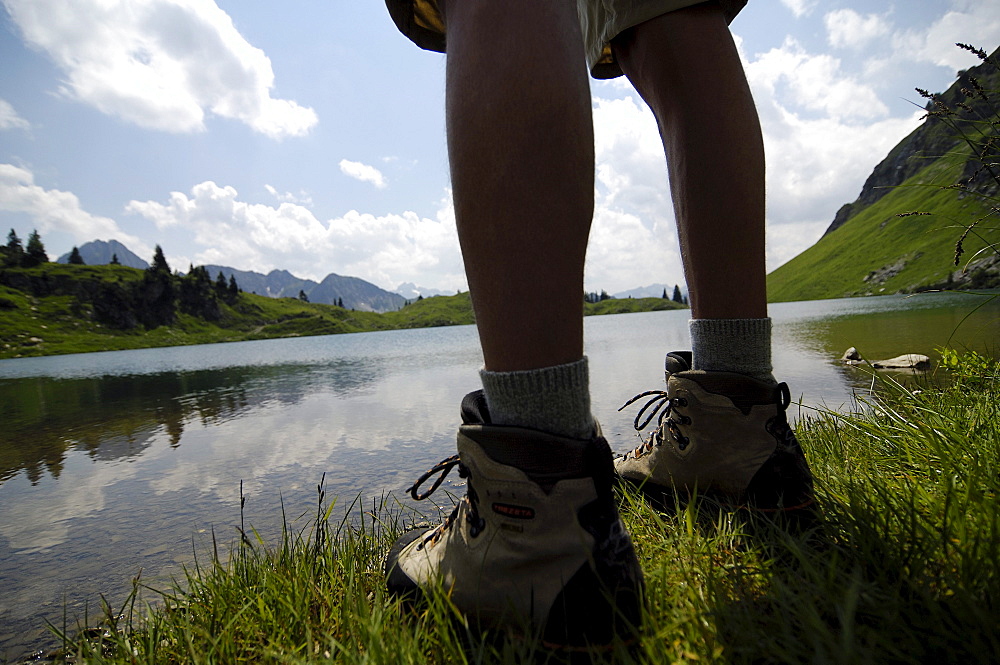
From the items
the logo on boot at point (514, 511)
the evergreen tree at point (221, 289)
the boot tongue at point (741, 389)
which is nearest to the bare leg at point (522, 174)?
the logo on boot at point (514, 511)

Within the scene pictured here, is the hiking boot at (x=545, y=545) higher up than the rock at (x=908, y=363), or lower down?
higher up

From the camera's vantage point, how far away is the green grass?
79cm

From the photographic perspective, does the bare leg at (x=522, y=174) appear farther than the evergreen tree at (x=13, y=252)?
No

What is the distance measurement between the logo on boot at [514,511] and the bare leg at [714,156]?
95 cm

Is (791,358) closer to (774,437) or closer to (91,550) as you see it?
(774,437)

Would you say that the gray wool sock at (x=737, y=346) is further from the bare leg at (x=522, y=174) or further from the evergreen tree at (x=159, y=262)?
the evergreen tree at (x=159, y=262)

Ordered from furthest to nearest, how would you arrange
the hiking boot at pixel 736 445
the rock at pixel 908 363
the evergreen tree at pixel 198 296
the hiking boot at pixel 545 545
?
1. the evergreen tree at pixel 198 296
2. the rock at pixel 908 363
3. the hiking boot at pixel 736 445
4. the hiking boot at pixel 545 545

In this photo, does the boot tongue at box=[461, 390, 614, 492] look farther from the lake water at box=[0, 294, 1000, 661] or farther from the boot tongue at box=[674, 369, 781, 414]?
the lake water at box=[0, 294, 1000, 661]

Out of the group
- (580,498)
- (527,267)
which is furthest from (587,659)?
(527,267)

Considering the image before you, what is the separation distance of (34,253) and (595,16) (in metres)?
140

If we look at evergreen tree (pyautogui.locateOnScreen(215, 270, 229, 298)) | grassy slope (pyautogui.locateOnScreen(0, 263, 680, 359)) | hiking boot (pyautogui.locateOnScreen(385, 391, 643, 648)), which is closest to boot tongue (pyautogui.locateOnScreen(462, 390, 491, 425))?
hiking boot (pyautogui.locateOnScreen(385, 391, 643, 648))

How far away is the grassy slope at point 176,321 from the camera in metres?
84.3

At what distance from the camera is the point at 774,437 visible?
1554mm

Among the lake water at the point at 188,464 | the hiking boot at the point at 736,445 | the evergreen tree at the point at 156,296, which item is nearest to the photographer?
the hiking boot at the point at 736,445
